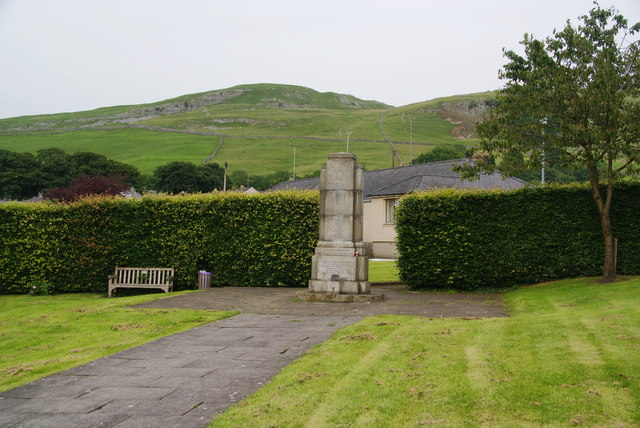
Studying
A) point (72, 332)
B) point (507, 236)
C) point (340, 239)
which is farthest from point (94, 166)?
point (72, 332)

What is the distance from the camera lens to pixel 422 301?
45.1 ft

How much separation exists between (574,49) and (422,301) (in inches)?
326

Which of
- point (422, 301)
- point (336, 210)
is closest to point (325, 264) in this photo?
point (336, 210)

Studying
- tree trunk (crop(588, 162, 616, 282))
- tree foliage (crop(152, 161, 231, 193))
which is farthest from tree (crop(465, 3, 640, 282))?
tree foliage (crop(152, 161, 231, 193))

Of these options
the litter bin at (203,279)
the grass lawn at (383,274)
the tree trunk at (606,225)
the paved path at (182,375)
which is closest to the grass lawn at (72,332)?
the paved path at (182,375)

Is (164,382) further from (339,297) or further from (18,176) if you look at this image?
(18,176)

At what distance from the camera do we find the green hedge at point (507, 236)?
15461 mm

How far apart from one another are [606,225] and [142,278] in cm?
1473

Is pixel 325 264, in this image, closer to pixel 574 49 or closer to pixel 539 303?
pixel 539 303

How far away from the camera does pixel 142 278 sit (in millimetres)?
17875

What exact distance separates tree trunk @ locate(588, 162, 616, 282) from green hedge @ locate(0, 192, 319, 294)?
27.9 ft

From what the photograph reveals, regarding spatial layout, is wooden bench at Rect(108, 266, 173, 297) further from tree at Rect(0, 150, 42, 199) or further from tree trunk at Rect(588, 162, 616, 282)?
tree at Rect(0, 150, 42, 199)

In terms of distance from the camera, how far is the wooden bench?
57.4 feet

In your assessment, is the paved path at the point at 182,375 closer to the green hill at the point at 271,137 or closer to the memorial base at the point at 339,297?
the memorial base at the point at 339,297
